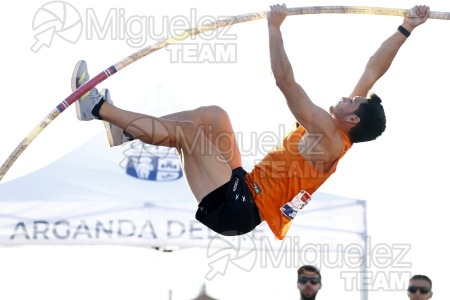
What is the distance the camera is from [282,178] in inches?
504

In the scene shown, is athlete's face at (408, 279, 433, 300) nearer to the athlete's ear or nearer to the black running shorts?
the black running shorts

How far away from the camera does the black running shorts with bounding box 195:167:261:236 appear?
1276 cm

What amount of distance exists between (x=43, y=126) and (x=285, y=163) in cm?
205

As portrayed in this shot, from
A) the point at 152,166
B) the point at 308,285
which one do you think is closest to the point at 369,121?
the point at 308,285

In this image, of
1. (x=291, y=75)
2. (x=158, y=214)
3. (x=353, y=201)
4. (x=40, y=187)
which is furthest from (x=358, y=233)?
(x=291, y=75)

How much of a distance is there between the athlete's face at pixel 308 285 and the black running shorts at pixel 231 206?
144 centimetres

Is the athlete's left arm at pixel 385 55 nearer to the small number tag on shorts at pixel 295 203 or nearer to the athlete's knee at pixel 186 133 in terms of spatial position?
the small number tag on shorts at pixel 295 203

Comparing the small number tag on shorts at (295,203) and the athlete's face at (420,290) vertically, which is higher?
the small number tag on shorts at (295,203)

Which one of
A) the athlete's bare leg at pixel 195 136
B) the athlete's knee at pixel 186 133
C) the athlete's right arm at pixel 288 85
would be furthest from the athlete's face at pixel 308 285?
the athlete's knee at pixel 186 133

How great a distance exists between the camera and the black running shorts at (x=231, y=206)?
1276cm

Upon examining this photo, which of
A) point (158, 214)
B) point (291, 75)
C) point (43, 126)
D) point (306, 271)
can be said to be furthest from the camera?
point (158, 214)

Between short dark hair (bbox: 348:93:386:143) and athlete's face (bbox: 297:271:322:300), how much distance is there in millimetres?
1808

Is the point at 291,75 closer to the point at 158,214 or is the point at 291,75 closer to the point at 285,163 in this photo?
the point at 285,163

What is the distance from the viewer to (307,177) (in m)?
12.8
